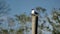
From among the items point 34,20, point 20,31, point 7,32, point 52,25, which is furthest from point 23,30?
point 34,20

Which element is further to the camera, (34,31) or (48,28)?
(48,28)

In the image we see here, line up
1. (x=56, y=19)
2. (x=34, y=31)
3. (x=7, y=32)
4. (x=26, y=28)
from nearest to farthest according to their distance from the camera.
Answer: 1. (x=34, y=31)
2. (x=56, y=19)
3. (x=26, y=28)
4. (x=7, y=32)

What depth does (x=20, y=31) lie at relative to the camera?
77.0ft

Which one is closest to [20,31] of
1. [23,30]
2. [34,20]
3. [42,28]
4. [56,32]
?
[23,30]

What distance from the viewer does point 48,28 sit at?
2167cm

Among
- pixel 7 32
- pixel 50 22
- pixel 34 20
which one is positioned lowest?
pixel 7 32

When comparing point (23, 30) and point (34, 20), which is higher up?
point (34, 20)

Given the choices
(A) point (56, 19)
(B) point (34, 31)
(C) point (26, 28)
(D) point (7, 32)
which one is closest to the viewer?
(B) point (34, 31)

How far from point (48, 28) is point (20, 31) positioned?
3.86 metres

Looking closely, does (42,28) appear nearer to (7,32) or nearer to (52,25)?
(52,25)

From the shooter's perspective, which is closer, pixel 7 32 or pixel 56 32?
pixel 56 32

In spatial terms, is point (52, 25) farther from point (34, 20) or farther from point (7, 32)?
point (34, 20)

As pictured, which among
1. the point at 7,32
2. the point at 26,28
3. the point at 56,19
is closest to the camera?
the point at 56,19

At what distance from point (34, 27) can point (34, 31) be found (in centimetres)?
18
